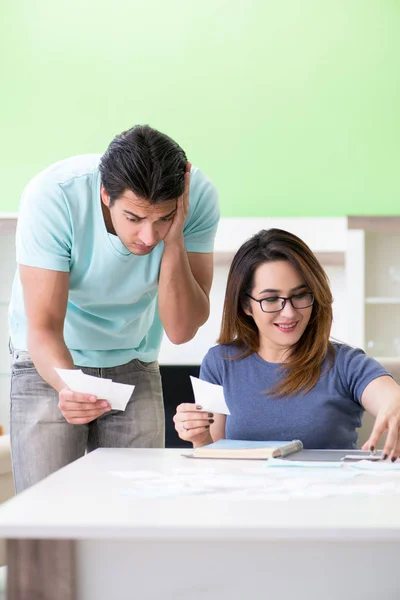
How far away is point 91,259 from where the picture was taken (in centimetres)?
188

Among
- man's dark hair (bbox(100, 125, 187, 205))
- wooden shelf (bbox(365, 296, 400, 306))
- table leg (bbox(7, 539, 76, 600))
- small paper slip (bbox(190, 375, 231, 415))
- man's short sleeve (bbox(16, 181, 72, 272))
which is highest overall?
man's dark hair (bbox(100, 125, 187, 205))

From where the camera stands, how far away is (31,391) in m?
1.90

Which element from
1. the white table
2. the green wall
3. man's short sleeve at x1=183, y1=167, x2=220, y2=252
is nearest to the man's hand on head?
man's short sleeve at x1=183, y1=167, x2=220, y2=252

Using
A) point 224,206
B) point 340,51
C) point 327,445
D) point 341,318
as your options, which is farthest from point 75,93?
point 327,445

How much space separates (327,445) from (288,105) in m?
3.33

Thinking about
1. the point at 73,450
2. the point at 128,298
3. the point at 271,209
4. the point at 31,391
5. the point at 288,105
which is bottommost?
the point at 73,450

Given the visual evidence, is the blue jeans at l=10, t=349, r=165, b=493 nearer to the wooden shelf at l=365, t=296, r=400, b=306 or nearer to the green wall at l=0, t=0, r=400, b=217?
the wooden shelf at l=365, t=296, r=400, b=306

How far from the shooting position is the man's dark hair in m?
1.67

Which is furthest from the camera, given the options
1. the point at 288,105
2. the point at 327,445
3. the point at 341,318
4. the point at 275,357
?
the point at 288,105

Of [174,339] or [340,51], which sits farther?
[340,51]

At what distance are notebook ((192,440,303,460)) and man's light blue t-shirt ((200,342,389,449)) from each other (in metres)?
0.14

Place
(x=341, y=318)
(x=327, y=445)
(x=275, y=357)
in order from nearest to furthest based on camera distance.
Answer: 1. (x=327, y=445)
2. (x=275, y=357)
3. (x=341, y=318)

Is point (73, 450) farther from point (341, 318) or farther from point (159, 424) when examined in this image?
point (341, 318)

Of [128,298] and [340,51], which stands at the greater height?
[340,51]
